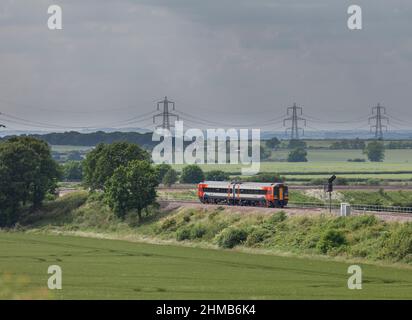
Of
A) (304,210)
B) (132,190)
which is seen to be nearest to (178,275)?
(304,210)

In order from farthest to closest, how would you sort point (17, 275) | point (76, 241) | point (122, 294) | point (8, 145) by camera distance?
point (8, 145), point (76, 241), point (17, 275), point (122, 294)

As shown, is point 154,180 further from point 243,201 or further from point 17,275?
point 17,275

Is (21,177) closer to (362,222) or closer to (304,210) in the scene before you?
(304,210)

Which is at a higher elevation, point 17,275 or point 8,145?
point 8,145

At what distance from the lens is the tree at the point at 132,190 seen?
12838 centimetres

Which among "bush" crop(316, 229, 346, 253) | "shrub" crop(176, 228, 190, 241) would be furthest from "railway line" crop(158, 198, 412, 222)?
"shrub" crop(176, 228, 190, 241)

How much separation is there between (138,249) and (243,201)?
21.3 m

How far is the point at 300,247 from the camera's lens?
9888 cm

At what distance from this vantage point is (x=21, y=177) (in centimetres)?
14200

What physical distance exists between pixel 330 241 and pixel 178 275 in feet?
62.2

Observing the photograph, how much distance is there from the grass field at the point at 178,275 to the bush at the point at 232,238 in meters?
2.74

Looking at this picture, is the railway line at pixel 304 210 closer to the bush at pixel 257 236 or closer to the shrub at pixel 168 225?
the shrub at pixel 168 225

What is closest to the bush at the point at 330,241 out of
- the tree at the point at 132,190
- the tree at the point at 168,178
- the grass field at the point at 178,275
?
the grass field at the point at 178,275
